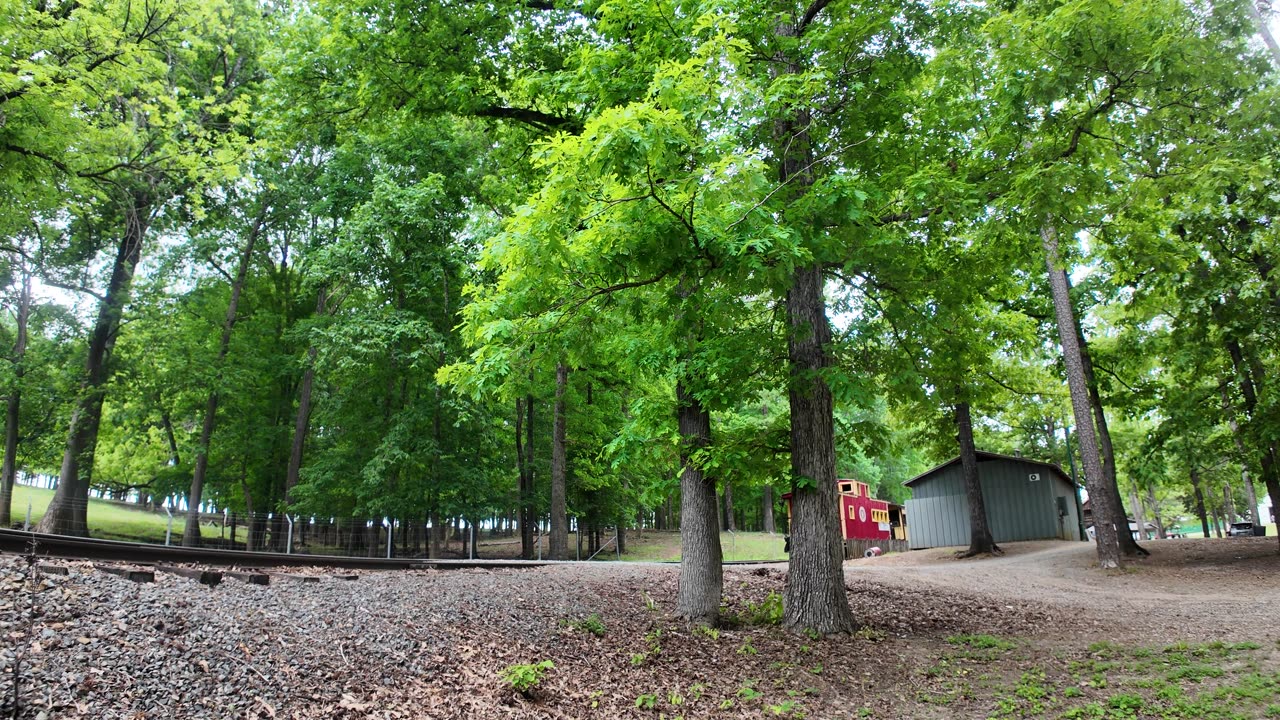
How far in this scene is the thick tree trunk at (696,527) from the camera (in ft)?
26.8

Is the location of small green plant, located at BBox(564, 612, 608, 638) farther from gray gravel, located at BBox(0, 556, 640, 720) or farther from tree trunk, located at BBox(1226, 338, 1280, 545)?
tree trunk, located at BBox(1226, 338, 1280, 545)

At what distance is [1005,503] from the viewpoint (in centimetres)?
2547

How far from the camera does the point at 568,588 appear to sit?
9.35 m

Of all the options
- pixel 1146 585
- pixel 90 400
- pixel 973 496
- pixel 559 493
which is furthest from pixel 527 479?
pixel 1146 585

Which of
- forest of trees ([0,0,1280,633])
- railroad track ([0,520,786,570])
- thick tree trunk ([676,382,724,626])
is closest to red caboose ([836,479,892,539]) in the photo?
forest of trees ([0,0,1280,633])

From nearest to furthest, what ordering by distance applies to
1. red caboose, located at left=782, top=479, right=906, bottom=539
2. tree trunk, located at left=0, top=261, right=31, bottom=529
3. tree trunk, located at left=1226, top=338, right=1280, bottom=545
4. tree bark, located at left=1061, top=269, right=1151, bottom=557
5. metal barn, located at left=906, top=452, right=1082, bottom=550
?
1. tree trunk, located at left=1226, top=338, right=1280, bottom=545
2. tree bark, located at left=1061, top=269, right=1151, bottom=557
3. tree trunk, located at left=0, top=261, right=31, bottom=529
4. red caboose, located at left=782, top=479, right=906, bottom=539
5. metal barn, located at left=906, top=452, right=1082, bottom=550

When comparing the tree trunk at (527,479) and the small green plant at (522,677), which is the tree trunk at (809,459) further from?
the tree trunk at (527,479)

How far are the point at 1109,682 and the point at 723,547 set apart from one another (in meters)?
26.1

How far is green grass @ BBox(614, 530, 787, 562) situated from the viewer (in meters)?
27.5

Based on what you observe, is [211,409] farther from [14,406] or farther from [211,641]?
[211,641]

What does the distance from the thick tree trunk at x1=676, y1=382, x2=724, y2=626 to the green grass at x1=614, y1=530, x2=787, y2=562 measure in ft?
56.9

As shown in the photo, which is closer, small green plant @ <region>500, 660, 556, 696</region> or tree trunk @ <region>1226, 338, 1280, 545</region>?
small green plant @ <region>500, 660, 556, 696</region>

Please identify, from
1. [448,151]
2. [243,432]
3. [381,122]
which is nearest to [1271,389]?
[381,122]

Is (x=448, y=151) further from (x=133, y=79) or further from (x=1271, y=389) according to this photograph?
(x=1271, y=389)
